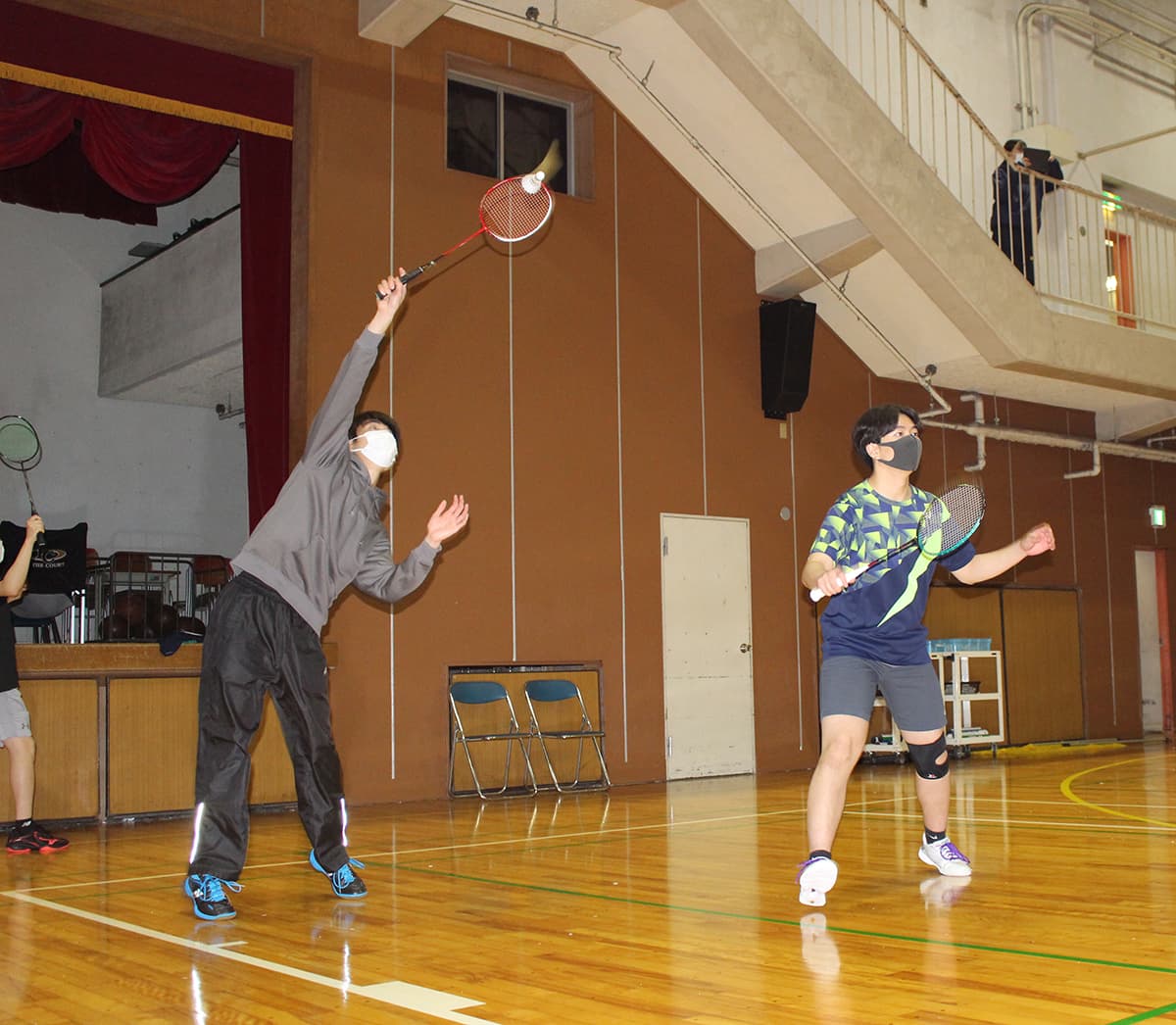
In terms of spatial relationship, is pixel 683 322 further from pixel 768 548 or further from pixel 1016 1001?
pixel 1016 1001

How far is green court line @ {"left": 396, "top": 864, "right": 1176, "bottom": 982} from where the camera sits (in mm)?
3123

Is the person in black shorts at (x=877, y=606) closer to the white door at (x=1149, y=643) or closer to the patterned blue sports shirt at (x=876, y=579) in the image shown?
the patterned blue sports shirt at (x=876, y=579)

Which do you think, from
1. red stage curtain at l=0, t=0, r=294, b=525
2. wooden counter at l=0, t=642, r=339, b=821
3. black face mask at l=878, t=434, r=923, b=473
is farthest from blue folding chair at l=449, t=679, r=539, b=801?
black face mask at l=878, t=434, r=923, b=473

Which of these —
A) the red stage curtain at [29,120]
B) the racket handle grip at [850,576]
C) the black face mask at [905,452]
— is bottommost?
the racket handle grip at [850,576]

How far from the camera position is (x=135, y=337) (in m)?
13.7

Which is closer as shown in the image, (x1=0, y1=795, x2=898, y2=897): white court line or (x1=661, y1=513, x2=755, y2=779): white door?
(x1=0, y1=795, x2=898, y2=897): white court line

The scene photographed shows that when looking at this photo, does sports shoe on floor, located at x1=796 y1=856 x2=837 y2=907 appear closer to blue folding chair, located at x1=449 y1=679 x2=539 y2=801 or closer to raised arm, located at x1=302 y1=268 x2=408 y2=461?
raised arm, located at x1=302 y1=268 x2=408 y2=461

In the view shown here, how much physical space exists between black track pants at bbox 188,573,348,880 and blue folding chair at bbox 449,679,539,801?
4.32 metres

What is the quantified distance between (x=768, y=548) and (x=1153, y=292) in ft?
20.6

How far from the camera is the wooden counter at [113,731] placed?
728cm

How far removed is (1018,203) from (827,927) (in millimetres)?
9967

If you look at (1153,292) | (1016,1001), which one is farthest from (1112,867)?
(1153,292)

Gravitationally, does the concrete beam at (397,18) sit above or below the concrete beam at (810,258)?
above

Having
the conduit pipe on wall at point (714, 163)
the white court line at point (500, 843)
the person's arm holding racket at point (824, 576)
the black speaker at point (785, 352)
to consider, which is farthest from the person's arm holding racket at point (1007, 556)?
the black speaker at point (785, 352)
